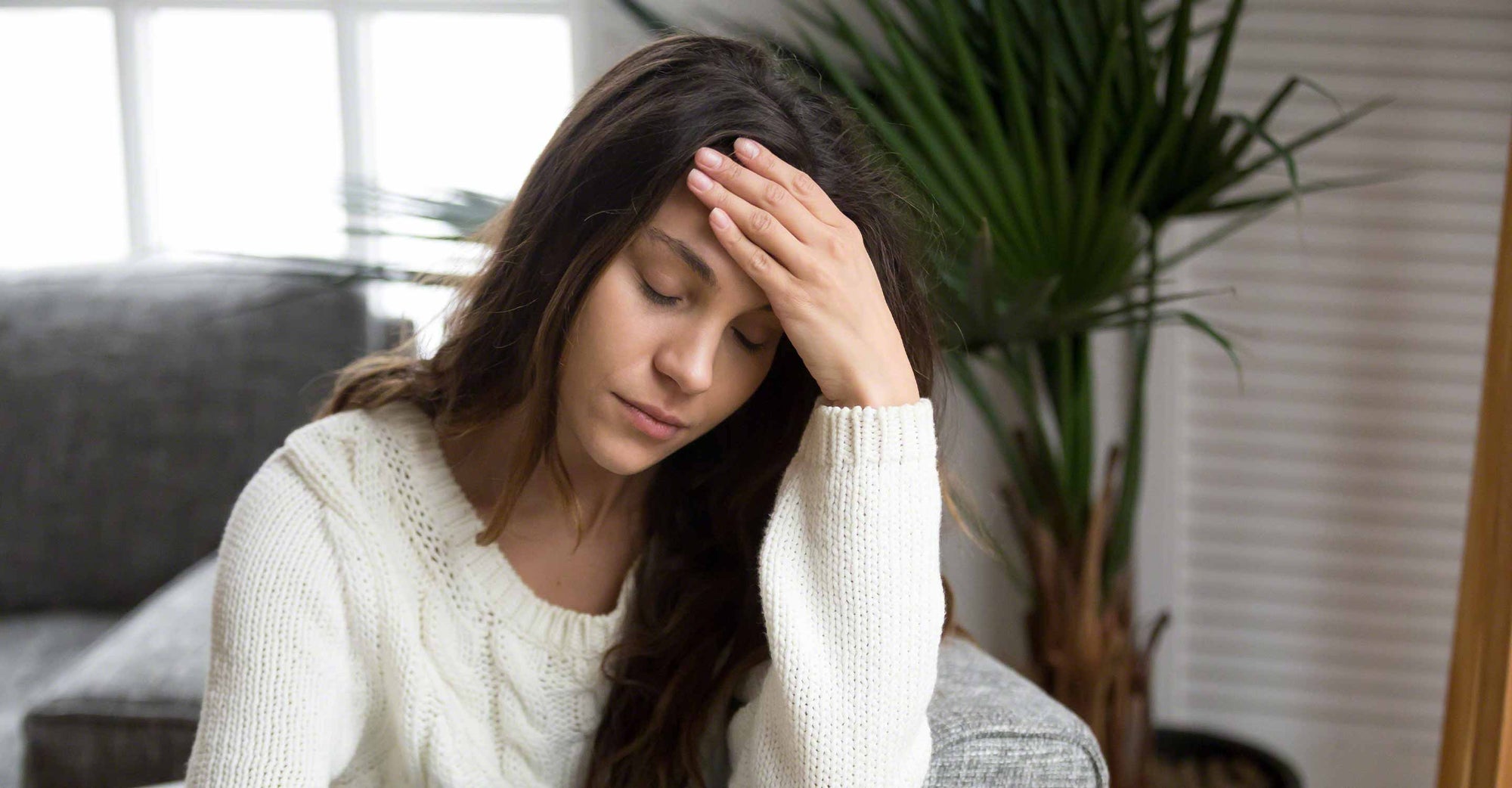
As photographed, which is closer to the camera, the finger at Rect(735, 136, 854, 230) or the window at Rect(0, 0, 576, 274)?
the finger at Rect(735, 136, 854, 230)

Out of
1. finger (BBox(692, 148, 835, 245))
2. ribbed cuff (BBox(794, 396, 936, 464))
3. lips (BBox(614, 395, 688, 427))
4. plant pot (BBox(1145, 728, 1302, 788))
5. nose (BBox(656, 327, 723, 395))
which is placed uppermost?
finger (BBox(692, 148, 835, 245))

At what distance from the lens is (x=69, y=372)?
2043 mm

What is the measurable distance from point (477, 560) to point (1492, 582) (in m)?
1.06

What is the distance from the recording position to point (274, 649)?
1.03 metres

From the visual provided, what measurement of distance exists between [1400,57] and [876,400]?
4.24 ft

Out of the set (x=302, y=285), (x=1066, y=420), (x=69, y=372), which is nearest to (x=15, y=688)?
(x=69, y=372)

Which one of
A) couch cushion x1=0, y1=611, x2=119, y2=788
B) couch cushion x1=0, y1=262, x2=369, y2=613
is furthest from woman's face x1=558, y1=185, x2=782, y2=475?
couch cushion x1=0, y1=262, x2=369, y2=613

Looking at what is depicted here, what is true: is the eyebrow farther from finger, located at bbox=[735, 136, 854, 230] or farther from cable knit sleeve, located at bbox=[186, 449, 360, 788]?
cable knit sleeve, located at bbox=[186, 449, 360, 788]

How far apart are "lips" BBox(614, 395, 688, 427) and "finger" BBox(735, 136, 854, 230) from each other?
20 centimetres

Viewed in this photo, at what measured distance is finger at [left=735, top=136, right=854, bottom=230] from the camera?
0.99 m

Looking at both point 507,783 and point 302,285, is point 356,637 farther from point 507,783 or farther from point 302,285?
point 302,285

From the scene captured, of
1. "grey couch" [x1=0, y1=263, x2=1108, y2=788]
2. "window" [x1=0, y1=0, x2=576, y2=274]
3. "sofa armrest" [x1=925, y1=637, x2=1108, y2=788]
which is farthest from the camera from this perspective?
"window" [x1=0, y1=0, x2=576, y2=274]

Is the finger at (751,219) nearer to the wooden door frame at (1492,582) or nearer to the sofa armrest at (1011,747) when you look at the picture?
the sofa armrest at (1011,747)

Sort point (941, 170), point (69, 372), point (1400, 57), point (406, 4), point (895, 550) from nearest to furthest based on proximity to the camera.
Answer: point (895, 550) → point (941, 170) → point (1400, 57) → point (69, 372) → point (406, 4)
